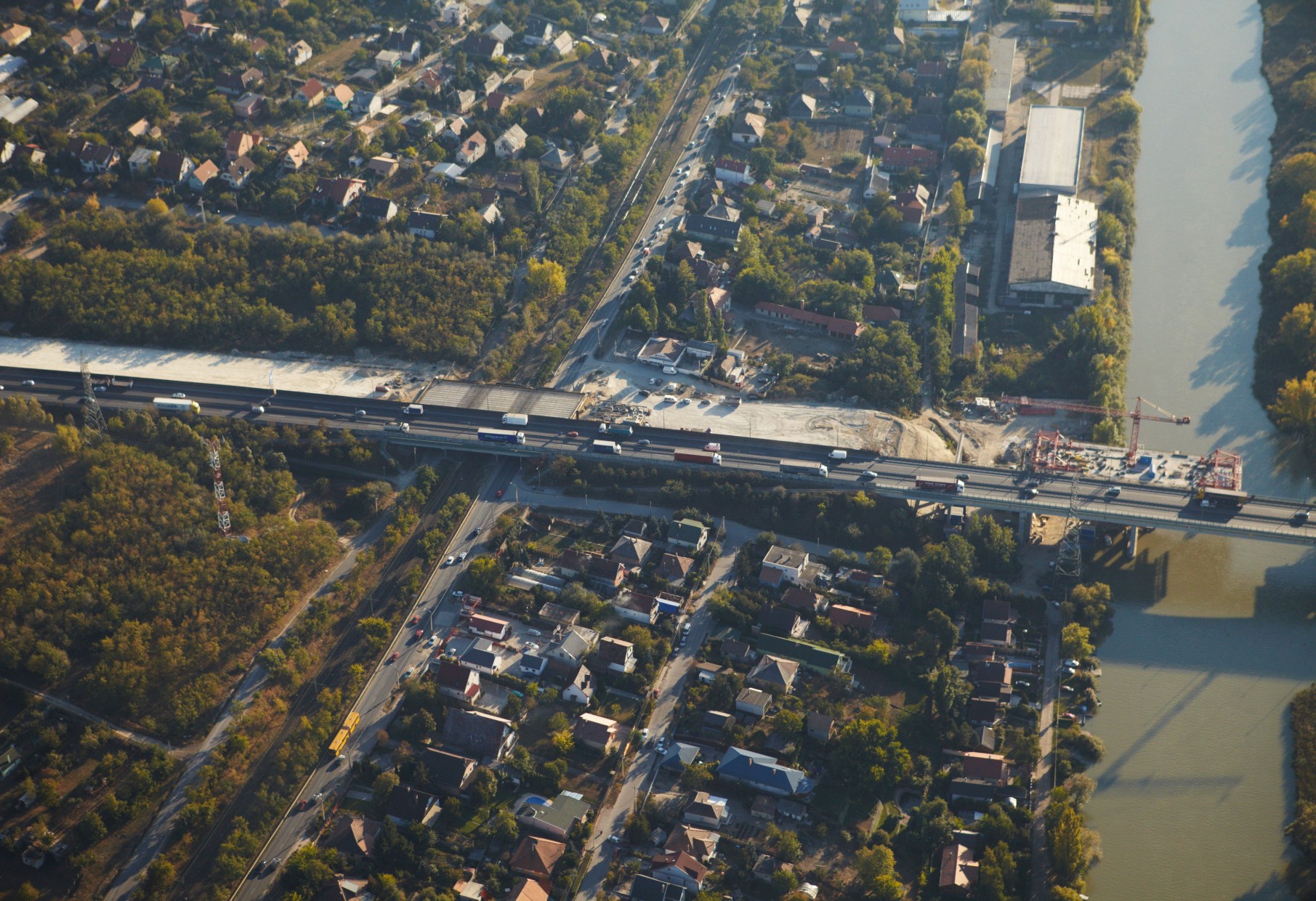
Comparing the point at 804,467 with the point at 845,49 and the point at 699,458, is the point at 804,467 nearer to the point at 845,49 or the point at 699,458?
the point at 699,458

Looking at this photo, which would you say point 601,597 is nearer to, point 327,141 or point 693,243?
point 693,243

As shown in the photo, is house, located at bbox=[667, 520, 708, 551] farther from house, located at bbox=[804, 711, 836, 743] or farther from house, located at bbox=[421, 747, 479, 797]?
house, located at bbox=[421, 747, 479, 797]

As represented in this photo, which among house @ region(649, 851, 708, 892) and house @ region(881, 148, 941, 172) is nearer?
house @ region(649, 851, 708, 892)

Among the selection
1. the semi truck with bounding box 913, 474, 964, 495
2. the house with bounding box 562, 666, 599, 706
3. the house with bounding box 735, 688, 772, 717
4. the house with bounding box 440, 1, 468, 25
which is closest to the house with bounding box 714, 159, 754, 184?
the house with bounding box 440, 1, 468, 25

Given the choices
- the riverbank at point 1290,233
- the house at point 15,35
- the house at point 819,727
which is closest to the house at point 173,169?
the house at point 15,35

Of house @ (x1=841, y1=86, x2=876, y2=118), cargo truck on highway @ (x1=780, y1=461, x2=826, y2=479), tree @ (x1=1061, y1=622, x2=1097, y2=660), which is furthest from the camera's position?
house @ (x1=841, y1=86, x2=876, y2=118)

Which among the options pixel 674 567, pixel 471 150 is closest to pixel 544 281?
pixel 471 150
